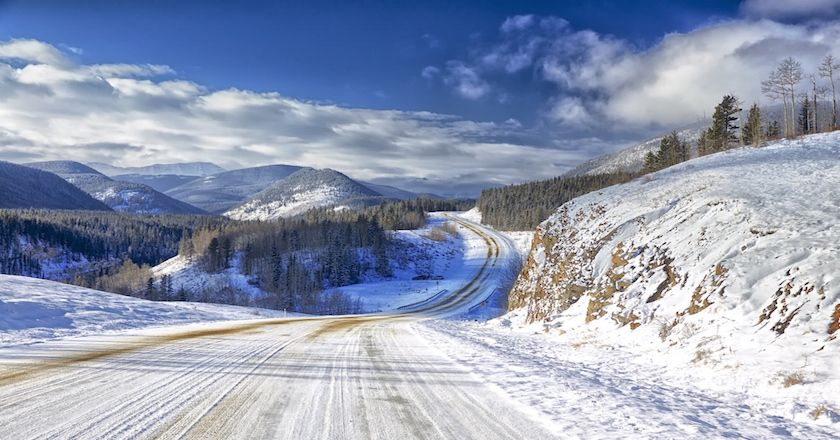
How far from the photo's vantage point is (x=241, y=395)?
255 inches

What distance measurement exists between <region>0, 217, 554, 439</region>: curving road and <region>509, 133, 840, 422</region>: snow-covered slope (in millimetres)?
5263

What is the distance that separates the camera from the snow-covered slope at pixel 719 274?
28.0 feet

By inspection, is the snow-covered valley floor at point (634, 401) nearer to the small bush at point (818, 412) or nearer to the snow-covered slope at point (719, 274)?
the small bush at point (818, 412)

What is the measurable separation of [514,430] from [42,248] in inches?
8775

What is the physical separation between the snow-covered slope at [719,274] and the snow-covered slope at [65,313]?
1527 centimetres

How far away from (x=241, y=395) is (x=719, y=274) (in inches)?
460

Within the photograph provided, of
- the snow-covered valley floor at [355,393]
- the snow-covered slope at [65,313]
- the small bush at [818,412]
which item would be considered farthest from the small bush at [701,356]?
the snow-covered slope at [65,313]

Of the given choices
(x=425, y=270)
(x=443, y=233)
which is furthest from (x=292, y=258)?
(x=443, y=233)

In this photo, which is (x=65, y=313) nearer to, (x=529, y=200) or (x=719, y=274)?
(x=719, y=274)

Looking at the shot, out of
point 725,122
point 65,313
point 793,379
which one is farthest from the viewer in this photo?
point 725,122

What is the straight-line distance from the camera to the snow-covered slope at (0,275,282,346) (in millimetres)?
13234

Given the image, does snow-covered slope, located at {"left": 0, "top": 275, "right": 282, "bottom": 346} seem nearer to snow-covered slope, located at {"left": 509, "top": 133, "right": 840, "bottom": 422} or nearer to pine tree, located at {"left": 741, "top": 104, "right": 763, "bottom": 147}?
snow-covered slope, located at {"left": 509, "top": 133, "right": 840, "bottom": 422}

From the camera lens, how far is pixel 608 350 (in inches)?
502

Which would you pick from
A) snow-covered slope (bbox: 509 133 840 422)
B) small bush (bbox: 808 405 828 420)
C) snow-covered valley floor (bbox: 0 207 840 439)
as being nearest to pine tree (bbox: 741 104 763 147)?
snow-covered slope (bbox: 509 133 840 422)
